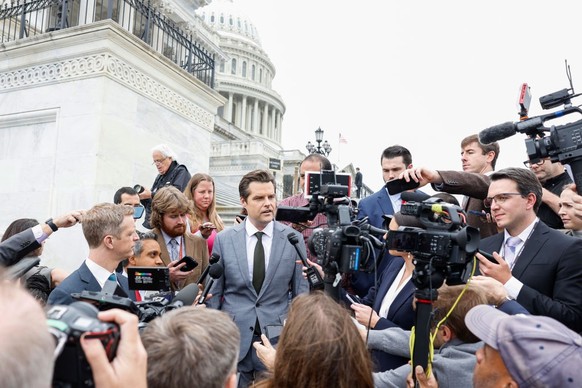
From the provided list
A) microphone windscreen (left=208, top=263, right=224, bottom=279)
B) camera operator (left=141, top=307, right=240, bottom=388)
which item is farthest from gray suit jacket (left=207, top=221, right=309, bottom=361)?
camera operator (left=141, top=307, right=240, bottom=388)

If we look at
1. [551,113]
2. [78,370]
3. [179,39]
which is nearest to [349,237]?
[551,113]

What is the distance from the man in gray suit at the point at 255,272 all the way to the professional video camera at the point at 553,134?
5.86 ft

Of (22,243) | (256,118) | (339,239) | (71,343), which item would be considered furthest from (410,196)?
(256,118)

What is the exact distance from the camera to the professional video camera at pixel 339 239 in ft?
9.43

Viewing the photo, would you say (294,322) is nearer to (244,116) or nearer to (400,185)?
(400,185)

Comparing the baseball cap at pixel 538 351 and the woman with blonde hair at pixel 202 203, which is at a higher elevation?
the woman with blonde hair at pixel 202 203

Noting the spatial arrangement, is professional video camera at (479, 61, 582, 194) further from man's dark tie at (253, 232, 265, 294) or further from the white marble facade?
the white marble facade

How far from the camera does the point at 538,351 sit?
62.8 inches

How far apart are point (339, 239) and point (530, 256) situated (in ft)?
4.72

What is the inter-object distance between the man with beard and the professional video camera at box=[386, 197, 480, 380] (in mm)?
2504

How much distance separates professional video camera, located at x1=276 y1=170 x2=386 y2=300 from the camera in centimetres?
287

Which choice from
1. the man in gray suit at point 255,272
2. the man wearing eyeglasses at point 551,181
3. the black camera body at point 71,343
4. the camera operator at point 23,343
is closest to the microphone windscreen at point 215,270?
the man in gray suit at point 255,272

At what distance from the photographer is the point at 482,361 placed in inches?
72.3

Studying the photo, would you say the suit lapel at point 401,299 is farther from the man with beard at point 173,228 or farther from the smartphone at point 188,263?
the man with beard at point 173,228
